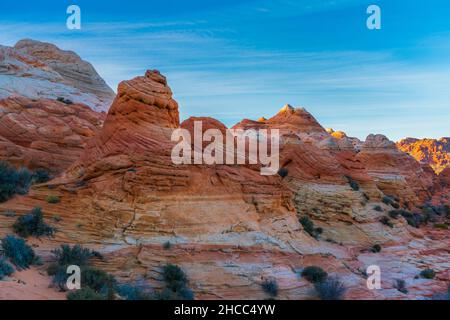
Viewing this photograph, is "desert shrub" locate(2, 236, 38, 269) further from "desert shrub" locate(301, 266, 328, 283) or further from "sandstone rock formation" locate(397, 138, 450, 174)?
"sandstone rock formation" locate(397, 138, 450, 174)

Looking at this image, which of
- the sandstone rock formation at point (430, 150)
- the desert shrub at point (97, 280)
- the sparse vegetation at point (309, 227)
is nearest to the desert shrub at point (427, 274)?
the sparse vegetation at point (309, 227)

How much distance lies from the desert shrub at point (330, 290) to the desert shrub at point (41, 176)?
42.6 ft

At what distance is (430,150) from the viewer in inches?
4144

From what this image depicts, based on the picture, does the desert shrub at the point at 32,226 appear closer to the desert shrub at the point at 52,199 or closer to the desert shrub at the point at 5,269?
the desert shrub at the point at 52,199

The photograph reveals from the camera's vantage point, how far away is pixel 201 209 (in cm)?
1307

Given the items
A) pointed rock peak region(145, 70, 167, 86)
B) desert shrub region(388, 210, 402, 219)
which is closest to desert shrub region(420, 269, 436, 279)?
desert shrub region(388, 210, 402, 219)

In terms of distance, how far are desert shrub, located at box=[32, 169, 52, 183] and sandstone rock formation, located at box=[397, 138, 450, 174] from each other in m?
98.7

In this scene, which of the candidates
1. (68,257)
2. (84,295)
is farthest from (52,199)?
(84,295)

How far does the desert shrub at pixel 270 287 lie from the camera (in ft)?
34.5

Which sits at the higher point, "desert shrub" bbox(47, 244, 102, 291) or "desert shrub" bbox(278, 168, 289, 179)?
"desert shrub" bbox(278, 168, 289, 179)

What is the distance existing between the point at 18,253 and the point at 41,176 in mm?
9198

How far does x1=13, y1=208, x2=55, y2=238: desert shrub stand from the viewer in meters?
11.5
